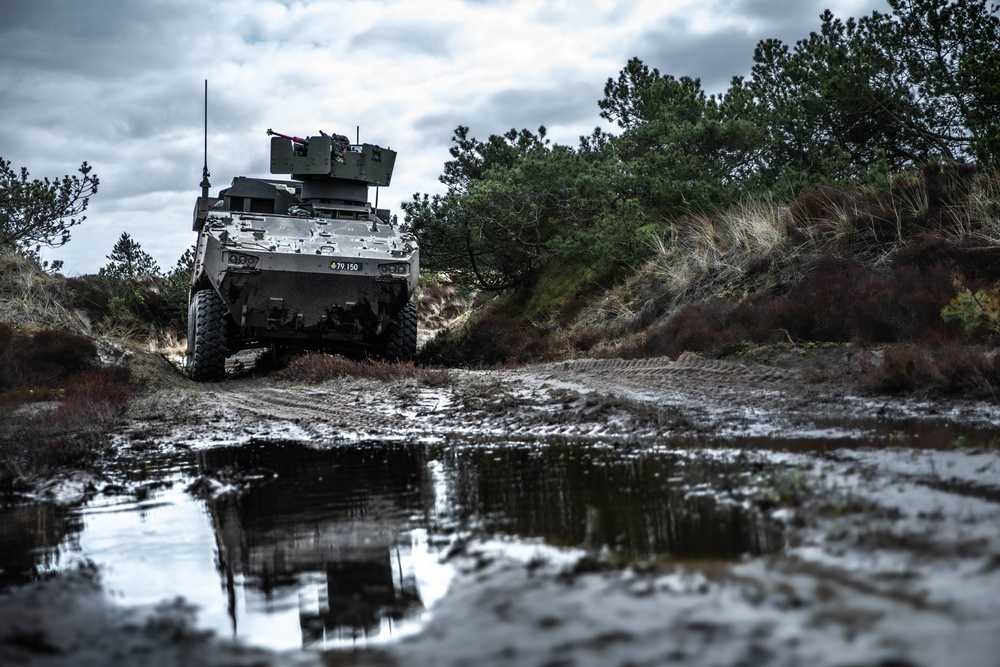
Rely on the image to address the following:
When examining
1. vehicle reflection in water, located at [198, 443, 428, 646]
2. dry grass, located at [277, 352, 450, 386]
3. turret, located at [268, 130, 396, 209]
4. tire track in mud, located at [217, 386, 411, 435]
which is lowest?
vehicle reflection in water, located at [198, 443, 428, 646]

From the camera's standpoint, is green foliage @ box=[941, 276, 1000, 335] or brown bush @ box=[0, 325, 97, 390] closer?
green foliage @ box=[941, 276, 1000, 335]

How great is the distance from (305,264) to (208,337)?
1.93 meters

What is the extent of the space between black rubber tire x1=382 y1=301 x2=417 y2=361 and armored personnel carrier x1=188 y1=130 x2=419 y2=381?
0.02m

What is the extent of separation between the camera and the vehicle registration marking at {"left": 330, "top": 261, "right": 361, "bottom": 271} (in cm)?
1151

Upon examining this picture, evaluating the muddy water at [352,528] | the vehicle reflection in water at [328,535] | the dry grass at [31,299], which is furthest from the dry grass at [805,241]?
the dry grass at [31,299]

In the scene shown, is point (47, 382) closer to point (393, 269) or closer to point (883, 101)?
point (393, 269)

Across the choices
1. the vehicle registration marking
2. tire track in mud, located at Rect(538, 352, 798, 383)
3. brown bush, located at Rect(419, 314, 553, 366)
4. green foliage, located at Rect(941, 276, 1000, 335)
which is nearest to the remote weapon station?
the vehicle registration marking

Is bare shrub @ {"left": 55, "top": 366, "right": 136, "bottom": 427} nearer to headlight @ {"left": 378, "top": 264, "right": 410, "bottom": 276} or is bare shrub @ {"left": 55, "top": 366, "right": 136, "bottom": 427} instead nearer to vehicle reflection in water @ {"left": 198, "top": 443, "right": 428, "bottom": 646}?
vehicle reflection in water @ {"left": 198, "top": 443, "right": 428, "bottom": 646}

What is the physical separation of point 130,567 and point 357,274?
8.78 m

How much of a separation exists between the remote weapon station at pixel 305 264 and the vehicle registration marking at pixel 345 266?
1 cm

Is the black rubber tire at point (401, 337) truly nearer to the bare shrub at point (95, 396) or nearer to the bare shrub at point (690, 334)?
the bare shrub at point (690, 334)

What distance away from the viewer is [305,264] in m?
11.4

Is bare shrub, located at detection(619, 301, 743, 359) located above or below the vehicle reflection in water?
above

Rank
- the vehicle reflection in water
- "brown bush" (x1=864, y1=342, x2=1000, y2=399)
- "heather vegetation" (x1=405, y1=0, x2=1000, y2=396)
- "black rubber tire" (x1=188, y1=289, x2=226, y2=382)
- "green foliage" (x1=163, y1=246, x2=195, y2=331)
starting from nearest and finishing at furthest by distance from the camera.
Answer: the vehicle reflection in water
"brown bush" (x1=864, y1=342, x2=1000, y2=399)
"heather vegetation" (x1=405, y1=0, x2=1000, y2=396)
"black rubber tire" (x1=188, y1=289, x2=226, y2=382)
"green foliage" (x1=163, y1=246, x2=195, y2=331)
